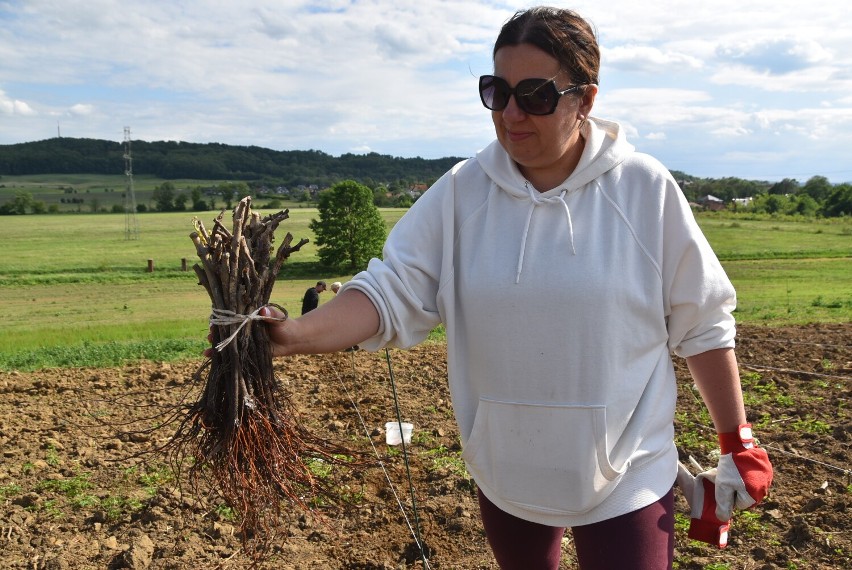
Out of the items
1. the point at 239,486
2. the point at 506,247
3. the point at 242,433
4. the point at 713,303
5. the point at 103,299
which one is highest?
the point at 506,247

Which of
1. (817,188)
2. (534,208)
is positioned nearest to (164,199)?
(817,188)

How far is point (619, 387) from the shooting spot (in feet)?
5.96

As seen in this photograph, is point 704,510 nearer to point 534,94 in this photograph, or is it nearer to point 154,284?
point 534,94

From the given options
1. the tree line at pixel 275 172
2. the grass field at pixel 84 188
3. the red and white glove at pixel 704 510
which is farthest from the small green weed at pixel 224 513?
the grass field at pixel 84 188

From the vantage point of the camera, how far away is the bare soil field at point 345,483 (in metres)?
3.52

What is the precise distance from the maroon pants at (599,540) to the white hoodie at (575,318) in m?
0.04

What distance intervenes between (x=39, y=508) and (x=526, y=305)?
3.35m

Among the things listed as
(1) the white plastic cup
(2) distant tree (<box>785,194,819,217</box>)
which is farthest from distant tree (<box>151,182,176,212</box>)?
(1) the white plastic cup

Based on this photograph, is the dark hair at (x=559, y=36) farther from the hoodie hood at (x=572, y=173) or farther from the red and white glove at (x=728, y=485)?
the red and white glove at (x=728, y=485)

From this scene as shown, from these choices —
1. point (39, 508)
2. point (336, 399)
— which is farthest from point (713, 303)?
point (336, 399)

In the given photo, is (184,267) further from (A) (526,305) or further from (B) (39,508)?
(A) (526,305)

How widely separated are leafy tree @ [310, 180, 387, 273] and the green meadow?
978 mm

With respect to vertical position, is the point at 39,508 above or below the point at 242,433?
below

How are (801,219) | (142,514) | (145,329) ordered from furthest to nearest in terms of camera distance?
1. (801,219)
2. (145,329)
3. (142,514)
